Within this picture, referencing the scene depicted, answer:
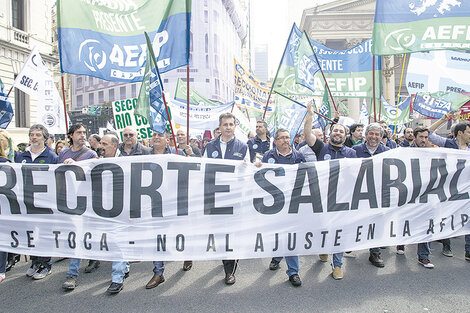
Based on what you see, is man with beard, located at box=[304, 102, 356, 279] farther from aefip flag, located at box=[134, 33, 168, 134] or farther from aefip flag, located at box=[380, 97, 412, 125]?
aefip flag, located at box=[380, 97, 412, 125]

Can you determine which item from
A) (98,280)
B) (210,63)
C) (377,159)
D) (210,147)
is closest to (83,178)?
(98,280)

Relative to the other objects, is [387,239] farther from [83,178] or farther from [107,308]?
[83,178]

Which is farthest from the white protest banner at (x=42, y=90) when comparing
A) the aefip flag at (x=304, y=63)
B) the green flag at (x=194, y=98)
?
the aefip flag at (x=304, y=63)

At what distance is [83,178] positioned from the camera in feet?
11.5

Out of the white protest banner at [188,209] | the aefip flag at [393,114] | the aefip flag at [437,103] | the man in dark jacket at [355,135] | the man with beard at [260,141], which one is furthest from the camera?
the aefip flag at [393,114]

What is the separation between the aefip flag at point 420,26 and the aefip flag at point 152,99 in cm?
340

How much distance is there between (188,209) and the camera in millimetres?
3486

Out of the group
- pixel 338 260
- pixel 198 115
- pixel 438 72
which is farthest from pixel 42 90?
pixel 438 72

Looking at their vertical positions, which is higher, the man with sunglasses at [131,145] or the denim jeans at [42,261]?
the man with sunglasses at [131,145]

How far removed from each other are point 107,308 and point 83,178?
51.5 inches

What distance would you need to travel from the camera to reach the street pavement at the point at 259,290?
10.3ft

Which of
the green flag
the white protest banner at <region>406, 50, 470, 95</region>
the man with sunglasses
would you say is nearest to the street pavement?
the man with sunglasses

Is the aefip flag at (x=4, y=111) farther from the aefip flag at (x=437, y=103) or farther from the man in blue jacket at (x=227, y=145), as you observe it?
the aefip flag at (x=437, y=103)

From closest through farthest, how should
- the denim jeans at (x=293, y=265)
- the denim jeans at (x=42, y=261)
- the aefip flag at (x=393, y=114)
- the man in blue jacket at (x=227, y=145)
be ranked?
the denim jeans at (x=293, y=265) < the denim jeans at (x=42, y=261) < the man in blue jacket at (x=227, y=145) < the aefip flag at (x=393, y=114)
